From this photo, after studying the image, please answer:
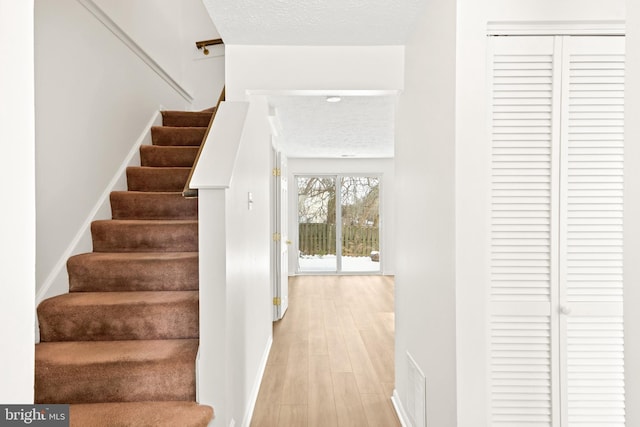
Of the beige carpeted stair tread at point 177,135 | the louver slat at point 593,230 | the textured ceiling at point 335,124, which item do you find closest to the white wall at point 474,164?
the louver slat at point 593,230

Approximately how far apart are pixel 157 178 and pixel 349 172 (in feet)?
17.7

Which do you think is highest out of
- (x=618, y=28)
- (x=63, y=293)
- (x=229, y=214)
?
(x=618, y=28)

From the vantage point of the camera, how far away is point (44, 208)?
2154mm

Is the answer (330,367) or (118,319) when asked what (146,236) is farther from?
(330,367)

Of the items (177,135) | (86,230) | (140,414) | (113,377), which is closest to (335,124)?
(177,135)

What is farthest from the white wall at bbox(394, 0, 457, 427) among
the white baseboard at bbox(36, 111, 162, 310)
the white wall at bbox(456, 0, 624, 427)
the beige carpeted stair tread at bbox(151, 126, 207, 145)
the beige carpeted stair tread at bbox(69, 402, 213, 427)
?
the white baseboard at bbox(36, 111, 162, 310)

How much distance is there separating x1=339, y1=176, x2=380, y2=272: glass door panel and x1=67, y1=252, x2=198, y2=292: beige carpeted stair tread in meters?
5.95

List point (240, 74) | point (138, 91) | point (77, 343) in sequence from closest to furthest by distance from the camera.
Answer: point (77, 343) → point (240, 74) → point (138, 91)

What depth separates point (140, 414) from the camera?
5.53 ft

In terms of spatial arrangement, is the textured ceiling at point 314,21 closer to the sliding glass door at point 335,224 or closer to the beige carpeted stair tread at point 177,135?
the beige carpeted stair tread at point 177,135

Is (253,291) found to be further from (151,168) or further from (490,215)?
(490,215)

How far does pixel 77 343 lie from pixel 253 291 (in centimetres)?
108

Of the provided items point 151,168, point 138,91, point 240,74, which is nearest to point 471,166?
point 240,74

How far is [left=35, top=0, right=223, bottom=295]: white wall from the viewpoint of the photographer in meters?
2.16
